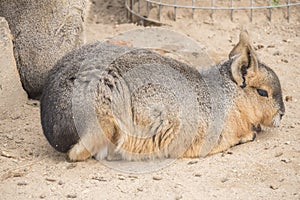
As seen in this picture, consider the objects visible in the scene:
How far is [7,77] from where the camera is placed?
7.08 metres

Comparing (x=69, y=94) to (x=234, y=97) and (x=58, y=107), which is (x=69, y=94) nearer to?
(x=58, y=107)

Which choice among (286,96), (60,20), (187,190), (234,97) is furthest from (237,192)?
(60,20)

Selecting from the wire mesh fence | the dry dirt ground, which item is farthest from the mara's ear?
the wire mesh fence

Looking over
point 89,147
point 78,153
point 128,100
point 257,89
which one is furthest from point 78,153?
point 257,89

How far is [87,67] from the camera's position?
5879mm

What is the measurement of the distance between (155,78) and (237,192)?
131cm

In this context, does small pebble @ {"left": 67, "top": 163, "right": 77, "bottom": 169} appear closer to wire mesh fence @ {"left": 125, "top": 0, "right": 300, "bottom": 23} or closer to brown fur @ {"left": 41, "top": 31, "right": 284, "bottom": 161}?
brown fur @ {"left": 41, "top": 31, "right": 284, "bottom": 161}

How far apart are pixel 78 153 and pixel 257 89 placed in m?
1.86

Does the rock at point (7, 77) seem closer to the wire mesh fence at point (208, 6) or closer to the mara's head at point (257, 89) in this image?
the mara's head at point (257, 89)

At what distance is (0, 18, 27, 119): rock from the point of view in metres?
6.98

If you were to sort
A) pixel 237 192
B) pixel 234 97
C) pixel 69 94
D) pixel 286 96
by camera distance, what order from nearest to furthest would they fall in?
1. pixel 237 192
2. pixel 69 94
3. pixel 234 97
4. pixel 286 96

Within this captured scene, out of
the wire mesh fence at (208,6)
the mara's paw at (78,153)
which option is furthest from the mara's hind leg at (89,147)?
the wire mesh fence at (208,6)

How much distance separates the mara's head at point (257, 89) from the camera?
20.5 ft

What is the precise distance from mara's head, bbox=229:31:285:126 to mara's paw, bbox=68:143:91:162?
1.57m
